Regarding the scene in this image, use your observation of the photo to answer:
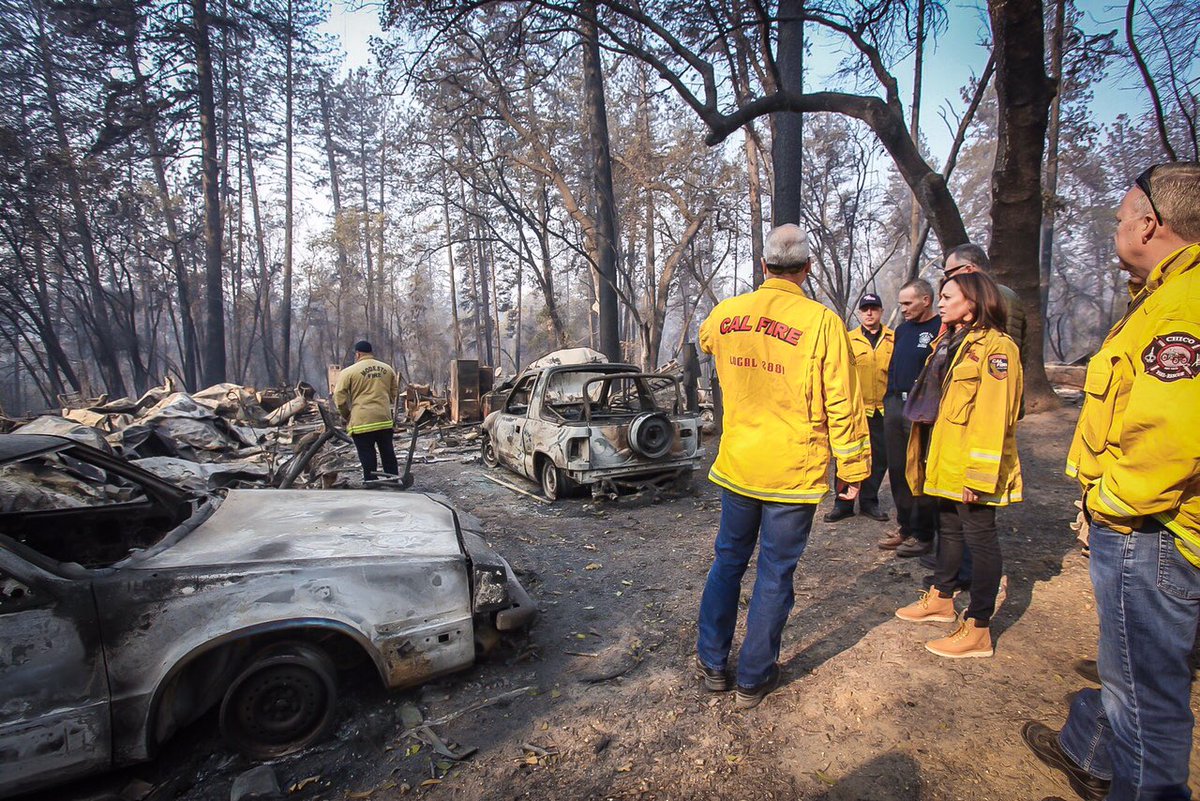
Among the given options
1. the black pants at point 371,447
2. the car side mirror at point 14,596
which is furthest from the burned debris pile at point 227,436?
the car side mirror at point 14,596

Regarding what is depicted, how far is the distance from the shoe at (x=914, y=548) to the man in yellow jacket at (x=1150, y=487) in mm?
2423

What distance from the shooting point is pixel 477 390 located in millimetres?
13672

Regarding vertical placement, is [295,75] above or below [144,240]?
above

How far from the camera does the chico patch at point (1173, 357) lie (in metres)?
1.35

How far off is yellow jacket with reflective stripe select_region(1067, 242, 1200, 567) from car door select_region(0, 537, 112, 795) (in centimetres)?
342

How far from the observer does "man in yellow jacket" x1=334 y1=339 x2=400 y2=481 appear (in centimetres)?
645

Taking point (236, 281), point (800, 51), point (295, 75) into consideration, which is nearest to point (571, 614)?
point (800, 51)

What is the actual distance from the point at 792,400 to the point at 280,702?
2575 mm

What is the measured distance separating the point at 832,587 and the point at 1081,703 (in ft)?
5.78

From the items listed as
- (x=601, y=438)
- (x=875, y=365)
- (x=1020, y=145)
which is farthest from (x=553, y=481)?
(x=1020, y=145)

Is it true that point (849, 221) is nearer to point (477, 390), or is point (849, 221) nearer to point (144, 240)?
point (477, 390)

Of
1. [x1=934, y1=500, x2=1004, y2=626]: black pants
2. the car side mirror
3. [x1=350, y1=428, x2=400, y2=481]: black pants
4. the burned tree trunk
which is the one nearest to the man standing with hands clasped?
[x1=934, y1=500, x2=1004, y2=626]: black pants

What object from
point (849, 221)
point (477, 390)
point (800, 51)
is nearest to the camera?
point (800, 51)

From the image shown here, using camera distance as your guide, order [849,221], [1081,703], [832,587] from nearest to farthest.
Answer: [1081,703]
[832,587]
[849,221]
